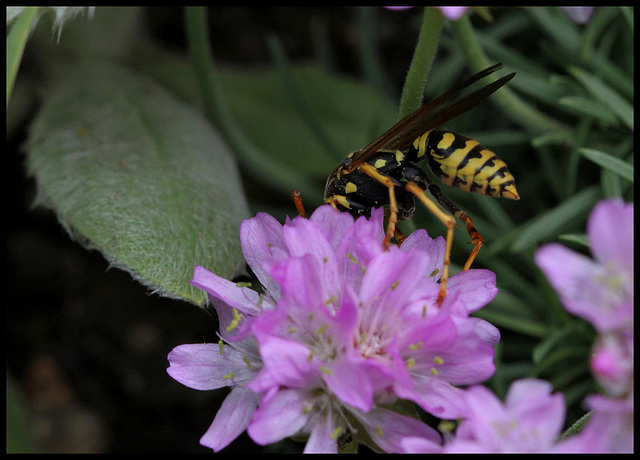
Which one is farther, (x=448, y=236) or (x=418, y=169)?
(x=418, y=169)

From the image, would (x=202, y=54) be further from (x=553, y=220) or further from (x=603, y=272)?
(x=603, y=272)

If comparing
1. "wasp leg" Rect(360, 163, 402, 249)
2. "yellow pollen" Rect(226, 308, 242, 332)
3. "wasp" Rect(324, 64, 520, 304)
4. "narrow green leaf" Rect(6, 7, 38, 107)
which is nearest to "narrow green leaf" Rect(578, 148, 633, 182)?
"wasp" Rect(324, 64, 520, 304)

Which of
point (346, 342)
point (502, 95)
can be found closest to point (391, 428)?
point (346, 342)

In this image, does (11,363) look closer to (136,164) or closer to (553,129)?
(136,164)

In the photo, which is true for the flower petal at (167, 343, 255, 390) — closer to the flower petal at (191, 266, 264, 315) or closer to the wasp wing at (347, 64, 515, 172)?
the flower petal at (191, 266, 264, 315)

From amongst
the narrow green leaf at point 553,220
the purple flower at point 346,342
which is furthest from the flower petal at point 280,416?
the narrow green leaf at point 553,220

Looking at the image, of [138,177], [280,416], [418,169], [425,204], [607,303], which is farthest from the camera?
[138,177]
